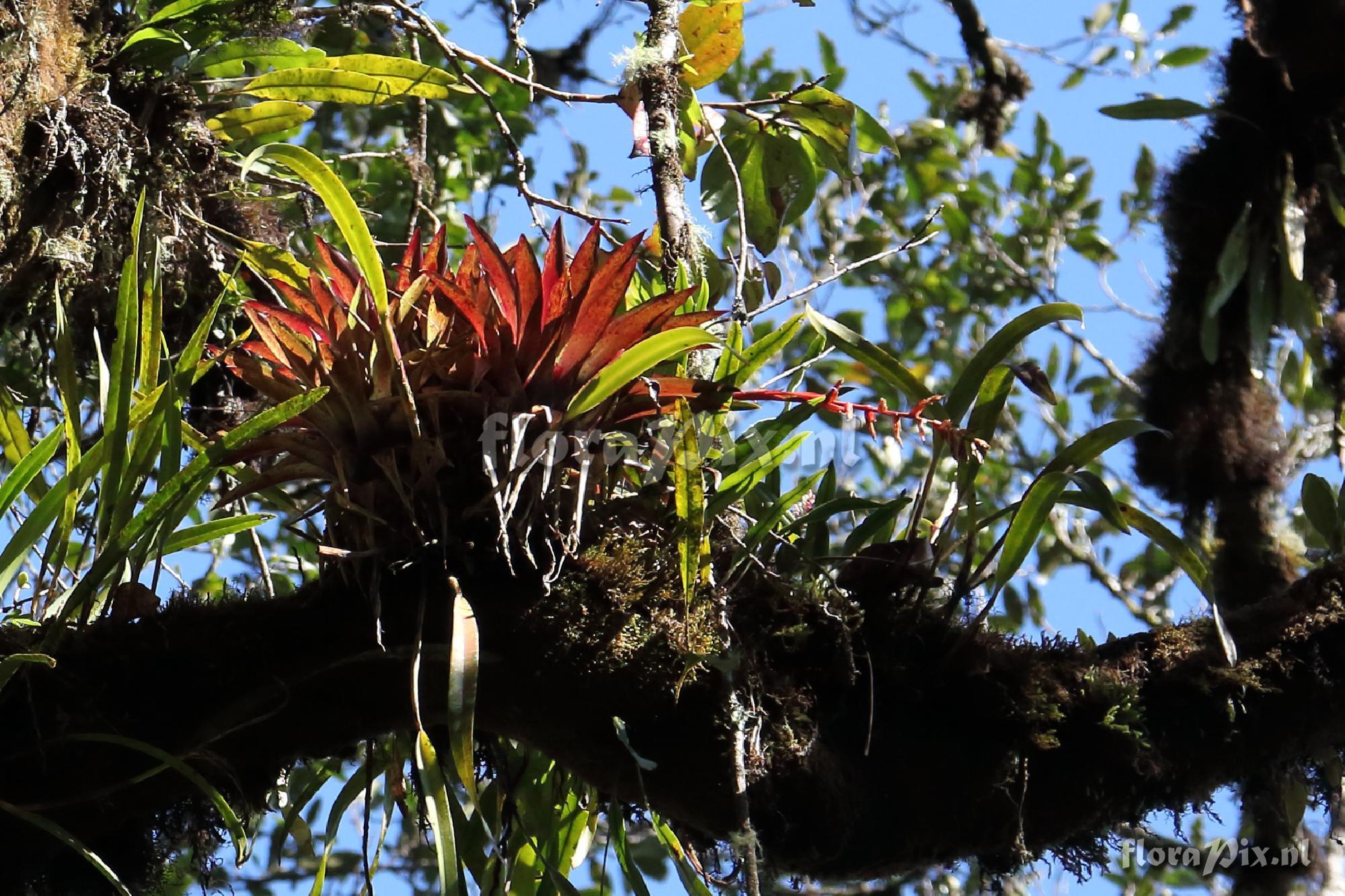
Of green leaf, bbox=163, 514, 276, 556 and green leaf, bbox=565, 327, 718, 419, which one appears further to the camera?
green leaf, bbox=163, 514, 276, 556

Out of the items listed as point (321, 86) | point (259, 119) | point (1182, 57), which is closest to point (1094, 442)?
point (321, 86)

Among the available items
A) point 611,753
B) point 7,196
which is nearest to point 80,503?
point 7,196

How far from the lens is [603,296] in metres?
1.28

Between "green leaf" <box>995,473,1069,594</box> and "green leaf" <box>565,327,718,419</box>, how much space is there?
1.38 ft

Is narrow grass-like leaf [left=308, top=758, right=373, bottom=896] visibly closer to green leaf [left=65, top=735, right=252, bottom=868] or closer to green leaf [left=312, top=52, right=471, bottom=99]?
green leaf [left=65, top=735, right=252, bottom=868]

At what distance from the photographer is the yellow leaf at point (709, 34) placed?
188 centimetres

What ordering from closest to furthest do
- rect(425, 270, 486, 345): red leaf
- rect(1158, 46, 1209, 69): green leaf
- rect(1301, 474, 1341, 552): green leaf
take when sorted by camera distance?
rect(425, 270, 486, 345): red leaf, rect(1301, 474, 1341, 552): green leaf, rect(1158, 46, 1209, 69): green leaf

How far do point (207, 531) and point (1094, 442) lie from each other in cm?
104

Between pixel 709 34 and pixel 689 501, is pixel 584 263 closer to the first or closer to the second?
pixel 689 501

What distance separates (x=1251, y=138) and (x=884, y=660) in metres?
1.65

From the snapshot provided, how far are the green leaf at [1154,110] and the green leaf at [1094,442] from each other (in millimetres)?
1251

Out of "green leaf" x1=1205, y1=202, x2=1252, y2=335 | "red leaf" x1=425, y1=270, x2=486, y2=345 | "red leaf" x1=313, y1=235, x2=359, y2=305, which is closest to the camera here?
"red leaf" x1=425, y1=270, x2=486, y2=345

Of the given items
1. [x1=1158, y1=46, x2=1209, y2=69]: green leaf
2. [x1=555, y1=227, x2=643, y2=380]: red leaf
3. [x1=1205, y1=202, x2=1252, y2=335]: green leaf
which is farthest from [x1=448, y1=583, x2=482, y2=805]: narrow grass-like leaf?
[x1=1158, y1=46, x2=1209, y2=69]: green leaf

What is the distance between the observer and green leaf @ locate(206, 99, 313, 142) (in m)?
2.02
